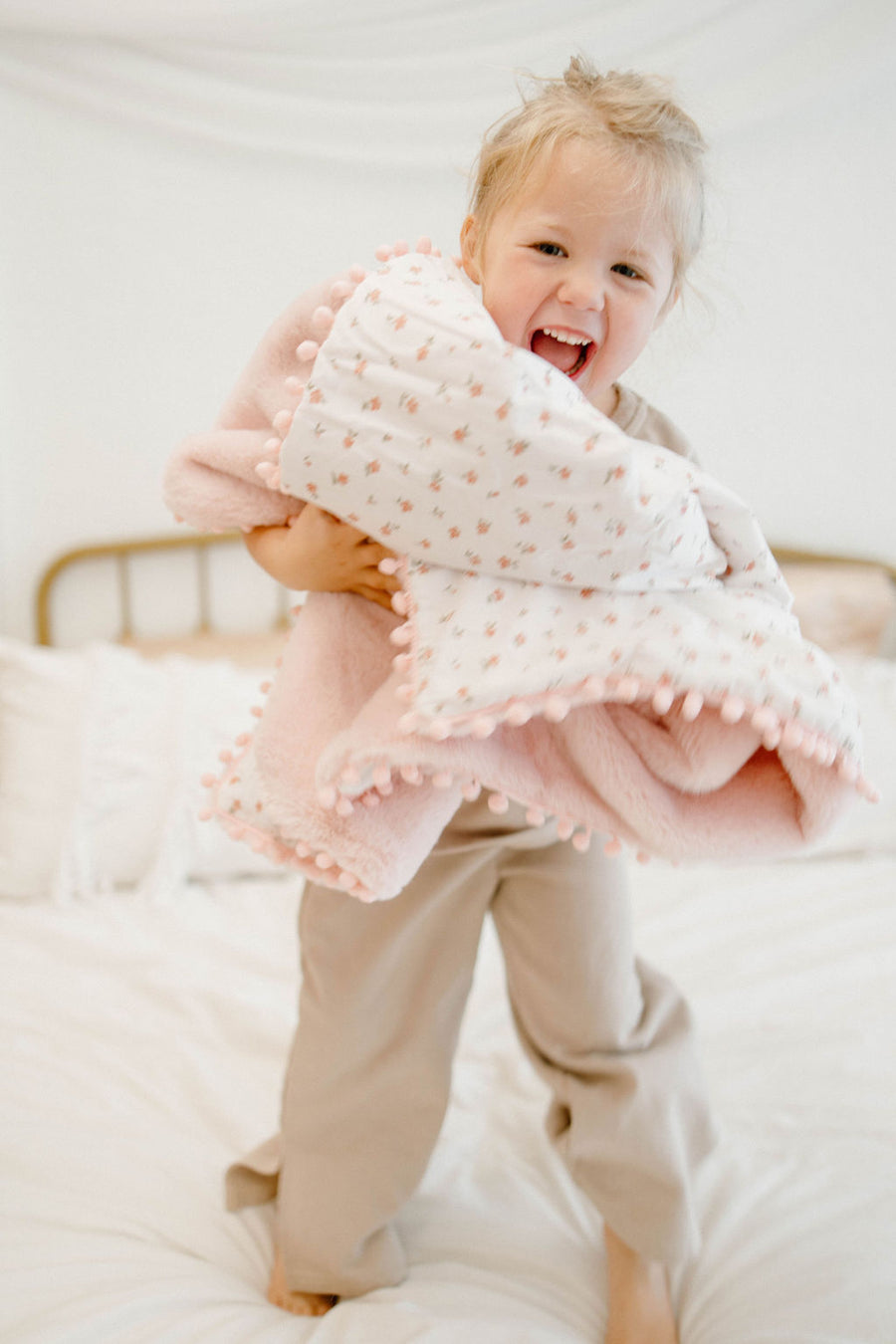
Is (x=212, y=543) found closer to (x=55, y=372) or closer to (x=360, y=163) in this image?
(x=55, y=372)

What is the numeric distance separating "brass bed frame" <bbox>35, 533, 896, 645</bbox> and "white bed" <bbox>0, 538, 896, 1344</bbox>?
0.39 ft

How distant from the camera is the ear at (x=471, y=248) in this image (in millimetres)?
793

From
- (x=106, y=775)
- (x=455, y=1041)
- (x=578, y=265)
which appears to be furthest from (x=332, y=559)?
(x=106, y=775)

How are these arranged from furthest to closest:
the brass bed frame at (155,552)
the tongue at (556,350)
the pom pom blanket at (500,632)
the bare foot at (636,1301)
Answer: the brass bed frame at (155,552) → the bare foot at (636,1301) → the tongue at (556,350) → the pom pom blanket at (500,632)

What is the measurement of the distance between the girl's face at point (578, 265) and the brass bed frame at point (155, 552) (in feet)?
3.92

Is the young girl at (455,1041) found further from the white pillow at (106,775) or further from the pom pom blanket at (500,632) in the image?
the white pillow at (106,775)

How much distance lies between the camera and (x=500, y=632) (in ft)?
2.18

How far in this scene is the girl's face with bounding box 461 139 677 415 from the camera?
27.8 inches

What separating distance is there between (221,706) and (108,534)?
51cm

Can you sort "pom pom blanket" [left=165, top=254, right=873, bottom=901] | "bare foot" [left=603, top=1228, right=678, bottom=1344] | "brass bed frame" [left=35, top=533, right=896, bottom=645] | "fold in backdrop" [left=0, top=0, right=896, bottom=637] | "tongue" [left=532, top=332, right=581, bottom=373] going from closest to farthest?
"pom pom blanket" [left=165, top=254, right=873, bottom=901]
"tongue" [left=532, top=332, right=581, bottom=373]
"bare foot" [left=603, top=1228, right=678, bottom=1344]
"fold in backdrop" [left=0, top=0, right=896, bottom=637]
"brass bed frame" [left=35, top=533, right=896, bottom=645]

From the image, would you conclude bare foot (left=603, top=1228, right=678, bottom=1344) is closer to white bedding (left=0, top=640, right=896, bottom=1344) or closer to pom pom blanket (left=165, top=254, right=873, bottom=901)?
white bedding (left=0, top=640, right=896, bottom=1344)

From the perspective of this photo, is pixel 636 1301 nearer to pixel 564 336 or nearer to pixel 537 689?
pixel 537 689

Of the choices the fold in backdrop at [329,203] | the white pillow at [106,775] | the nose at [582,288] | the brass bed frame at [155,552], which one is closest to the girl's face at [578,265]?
the nose at [582,288]

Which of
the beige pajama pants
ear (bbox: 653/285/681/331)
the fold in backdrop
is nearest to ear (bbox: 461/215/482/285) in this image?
ear (bbox: 653/285/681/331)
